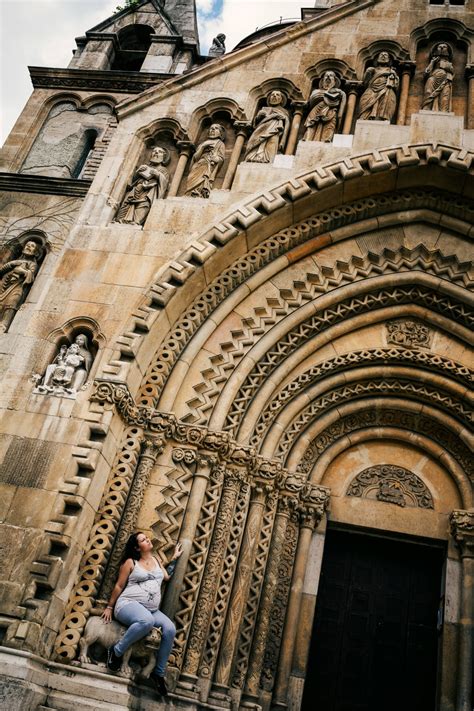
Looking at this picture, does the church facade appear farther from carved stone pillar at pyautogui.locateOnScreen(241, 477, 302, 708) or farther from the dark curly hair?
the dark curly hair

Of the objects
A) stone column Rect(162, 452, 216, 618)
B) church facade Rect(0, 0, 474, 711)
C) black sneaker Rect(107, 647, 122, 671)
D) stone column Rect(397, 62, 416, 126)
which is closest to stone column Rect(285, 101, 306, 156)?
church facade Rect(0, 0, 474, 711)

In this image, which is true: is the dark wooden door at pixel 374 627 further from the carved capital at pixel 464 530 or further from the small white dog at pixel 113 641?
the small white dog at pixel 113 641

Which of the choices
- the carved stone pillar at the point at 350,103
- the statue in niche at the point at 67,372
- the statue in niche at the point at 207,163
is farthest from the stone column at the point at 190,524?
the carved stone pillar at the point at 350,103

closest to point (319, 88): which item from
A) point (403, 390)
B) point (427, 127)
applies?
point (427, 127)

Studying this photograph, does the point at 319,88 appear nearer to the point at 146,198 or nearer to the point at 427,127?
the point at 427,127

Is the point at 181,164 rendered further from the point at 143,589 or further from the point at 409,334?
the point at 143,589

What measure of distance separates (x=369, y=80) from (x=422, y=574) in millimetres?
7575

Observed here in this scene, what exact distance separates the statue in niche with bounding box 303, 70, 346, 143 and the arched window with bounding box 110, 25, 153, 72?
23.1ft

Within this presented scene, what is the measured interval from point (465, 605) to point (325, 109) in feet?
24.0

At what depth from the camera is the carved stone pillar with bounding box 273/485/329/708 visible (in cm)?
793

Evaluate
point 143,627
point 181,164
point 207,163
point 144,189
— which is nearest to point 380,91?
point 207,163

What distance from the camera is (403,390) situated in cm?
934

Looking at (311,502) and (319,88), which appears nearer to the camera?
(311,502)

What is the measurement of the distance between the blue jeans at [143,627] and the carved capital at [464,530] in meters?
4.04
